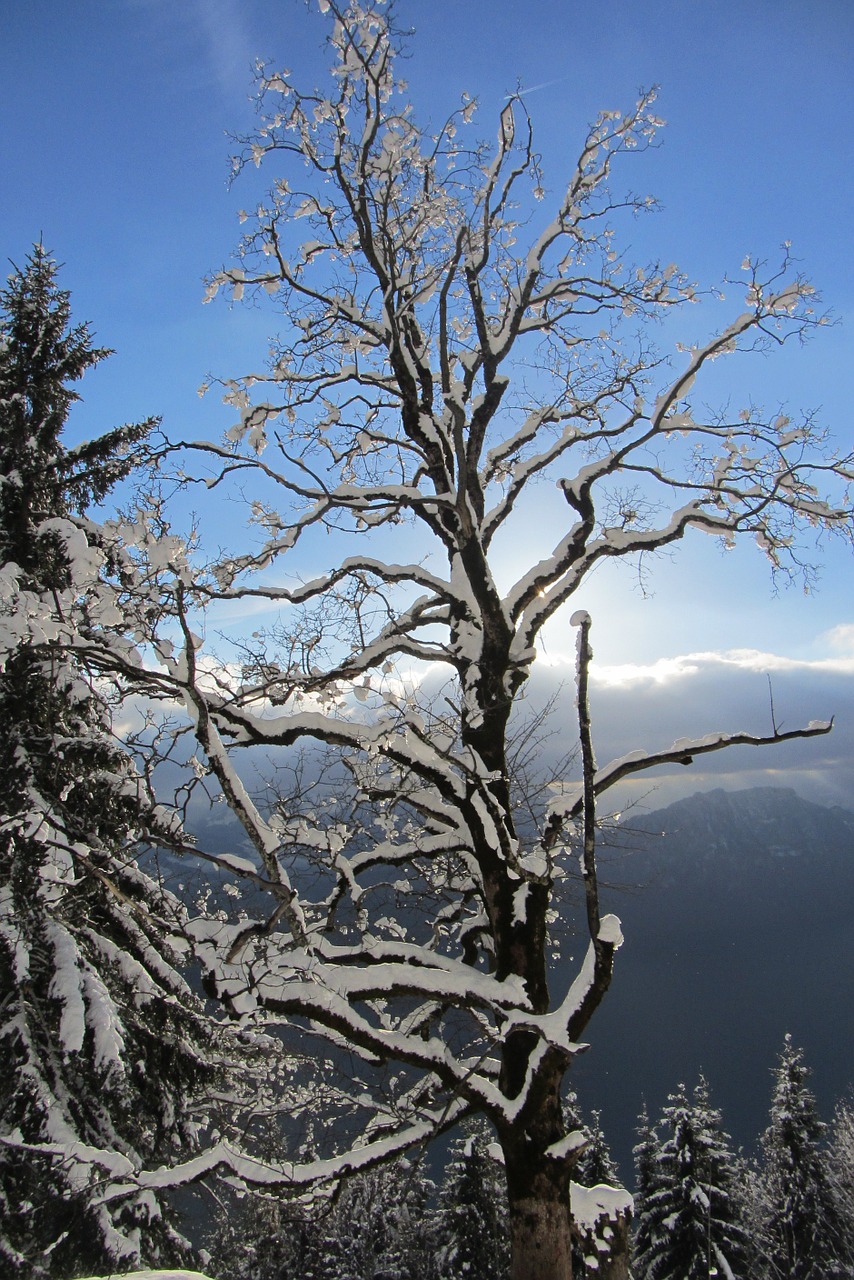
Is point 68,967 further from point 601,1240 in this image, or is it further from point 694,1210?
point 694,1210

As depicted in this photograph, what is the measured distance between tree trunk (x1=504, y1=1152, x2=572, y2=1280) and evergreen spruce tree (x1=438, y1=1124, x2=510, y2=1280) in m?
22.6

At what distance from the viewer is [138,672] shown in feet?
15.0

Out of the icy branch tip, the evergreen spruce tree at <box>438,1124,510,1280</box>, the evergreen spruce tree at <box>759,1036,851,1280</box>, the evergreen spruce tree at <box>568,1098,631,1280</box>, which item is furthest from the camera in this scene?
the evergreen spruce tree at <box>759,1036,851,1280</box>

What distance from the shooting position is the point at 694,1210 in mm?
24281

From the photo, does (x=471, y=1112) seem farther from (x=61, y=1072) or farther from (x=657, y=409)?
(x=657, y=409)

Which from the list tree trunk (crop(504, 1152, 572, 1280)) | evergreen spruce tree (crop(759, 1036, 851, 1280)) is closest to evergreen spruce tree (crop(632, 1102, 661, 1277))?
evergreen spruce tree (crop(759, 1036, 851, 1280))

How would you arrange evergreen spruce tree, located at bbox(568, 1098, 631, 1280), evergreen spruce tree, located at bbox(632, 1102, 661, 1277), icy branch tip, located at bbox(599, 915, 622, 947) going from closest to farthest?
icy branch tip, located at bbox(599, 915, 622, 947), evergreen spruce tree, located at bbox(568, 1098, 631, 1280), evergreen spruce tree, located at bbox(632, 1102, 661, 1277)

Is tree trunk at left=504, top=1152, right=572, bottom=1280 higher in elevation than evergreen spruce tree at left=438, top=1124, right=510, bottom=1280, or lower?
higher

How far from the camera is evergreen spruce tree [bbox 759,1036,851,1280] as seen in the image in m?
26.9

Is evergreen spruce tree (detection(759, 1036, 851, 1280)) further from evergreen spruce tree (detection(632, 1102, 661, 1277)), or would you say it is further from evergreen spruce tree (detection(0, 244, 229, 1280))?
evergreen spruce tree (detection(0, 244, 229, 1280))

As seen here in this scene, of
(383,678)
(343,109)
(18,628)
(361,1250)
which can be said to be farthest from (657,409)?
(361,1250)

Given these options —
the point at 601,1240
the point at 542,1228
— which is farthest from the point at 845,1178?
the point at 542,1228

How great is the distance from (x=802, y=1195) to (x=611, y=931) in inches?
1348

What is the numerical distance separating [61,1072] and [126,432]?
897cm
